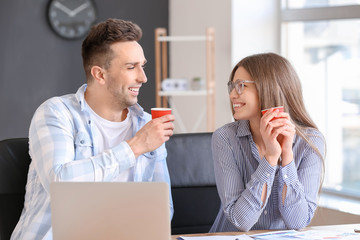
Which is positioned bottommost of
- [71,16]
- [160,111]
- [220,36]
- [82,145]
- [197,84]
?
[82,145]

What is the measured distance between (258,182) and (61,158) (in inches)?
28.0

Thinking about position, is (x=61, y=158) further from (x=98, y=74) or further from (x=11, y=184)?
(x=98, y=74)

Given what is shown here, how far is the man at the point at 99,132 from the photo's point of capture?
2.11m

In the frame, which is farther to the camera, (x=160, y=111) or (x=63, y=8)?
(x=63, y=8)

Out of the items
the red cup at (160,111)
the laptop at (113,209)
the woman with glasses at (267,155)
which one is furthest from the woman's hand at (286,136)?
the laptop at (113,209)

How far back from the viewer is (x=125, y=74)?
93.8 inches

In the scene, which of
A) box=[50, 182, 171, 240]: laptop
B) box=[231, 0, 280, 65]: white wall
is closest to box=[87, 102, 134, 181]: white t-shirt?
box=[50, 182, 171, 240]: laptop

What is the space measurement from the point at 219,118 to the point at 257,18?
2.99 ft

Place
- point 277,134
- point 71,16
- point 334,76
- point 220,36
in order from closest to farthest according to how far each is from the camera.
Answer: point 277,134
point 334,76
point 220,36
point 71,16

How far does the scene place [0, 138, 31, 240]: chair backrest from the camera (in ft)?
7.21

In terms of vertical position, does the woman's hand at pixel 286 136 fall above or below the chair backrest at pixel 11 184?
above

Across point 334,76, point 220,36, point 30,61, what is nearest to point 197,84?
point 220,36

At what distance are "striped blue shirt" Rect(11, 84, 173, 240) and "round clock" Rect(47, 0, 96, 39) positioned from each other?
3.05 meters

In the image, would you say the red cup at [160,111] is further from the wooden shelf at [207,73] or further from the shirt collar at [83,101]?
the wooden shelf at [207,73]
